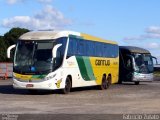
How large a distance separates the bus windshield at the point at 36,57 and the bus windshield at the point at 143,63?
1537 cm

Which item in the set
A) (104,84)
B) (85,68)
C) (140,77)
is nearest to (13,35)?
(140,77)

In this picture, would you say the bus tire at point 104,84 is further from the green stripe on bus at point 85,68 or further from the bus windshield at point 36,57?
the bus windshield at point 36,57

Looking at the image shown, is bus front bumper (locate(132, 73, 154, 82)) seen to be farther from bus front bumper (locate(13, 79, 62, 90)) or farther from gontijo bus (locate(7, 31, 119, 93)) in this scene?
bus front bumper (locate(13, 79, 62, 90))

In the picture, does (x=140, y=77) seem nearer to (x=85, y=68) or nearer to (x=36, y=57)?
(x=85, y=68)

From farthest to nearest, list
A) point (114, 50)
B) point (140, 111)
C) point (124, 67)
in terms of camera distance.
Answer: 1. point (124, 67)
2. point (114, 50)
3. point (140, 111)

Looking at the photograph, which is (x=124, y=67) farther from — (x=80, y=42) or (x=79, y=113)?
(x=79, y=113)

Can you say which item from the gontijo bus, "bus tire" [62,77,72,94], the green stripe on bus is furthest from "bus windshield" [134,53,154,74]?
"bus tire" [62,77,72,94]

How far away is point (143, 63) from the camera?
41219 mm

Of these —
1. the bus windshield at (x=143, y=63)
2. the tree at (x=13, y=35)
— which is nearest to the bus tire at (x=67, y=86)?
the bus windshield at (x=143, y=63)

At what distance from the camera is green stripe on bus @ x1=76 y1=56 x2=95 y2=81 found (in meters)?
28.5

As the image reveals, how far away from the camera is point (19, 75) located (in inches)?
1014

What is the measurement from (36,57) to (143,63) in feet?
56.5

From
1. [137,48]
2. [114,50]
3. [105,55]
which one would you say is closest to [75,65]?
[105,55]

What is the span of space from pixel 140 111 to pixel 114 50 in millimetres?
18949
